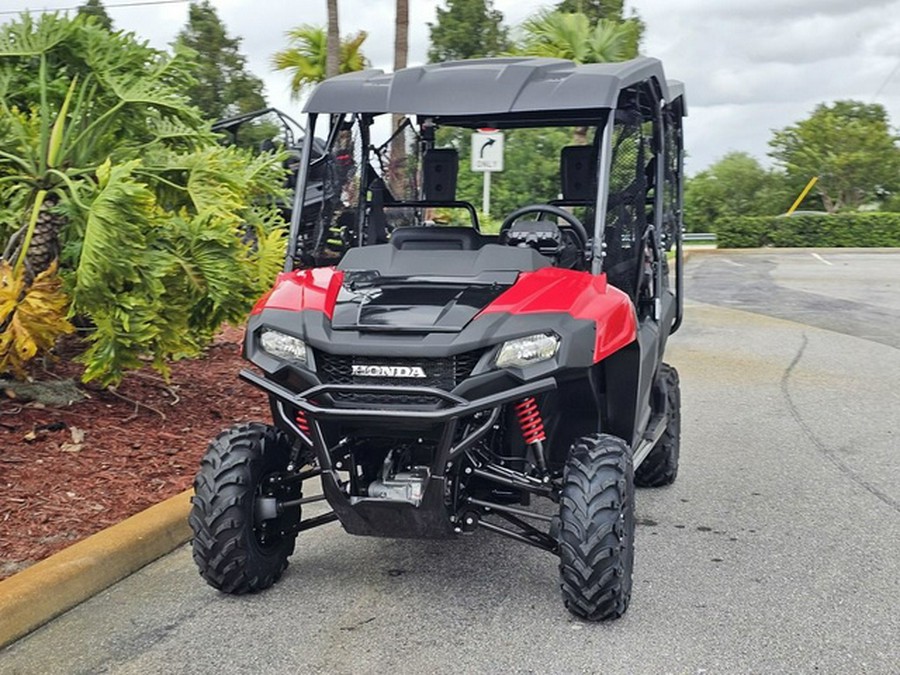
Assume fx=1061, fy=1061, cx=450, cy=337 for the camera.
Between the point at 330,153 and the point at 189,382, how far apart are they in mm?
2863

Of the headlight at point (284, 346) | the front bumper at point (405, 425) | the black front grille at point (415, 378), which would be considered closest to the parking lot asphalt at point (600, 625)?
the front bumper at point (405, 425)

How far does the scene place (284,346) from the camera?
415 centimetres

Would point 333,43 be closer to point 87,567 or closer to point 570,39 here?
point 570,39

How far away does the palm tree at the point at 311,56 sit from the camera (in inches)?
760

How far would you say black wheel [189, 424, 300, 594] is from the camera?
4219 mm

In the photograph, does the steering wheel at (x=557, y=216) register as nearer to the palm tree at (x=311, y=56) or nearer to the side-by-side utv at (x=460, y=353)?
the side-by-side utv at (x=460, y=353)

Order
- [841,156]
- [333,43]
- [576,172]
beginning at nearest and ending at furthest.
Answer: [576,172]
[333,43]
[841,156]

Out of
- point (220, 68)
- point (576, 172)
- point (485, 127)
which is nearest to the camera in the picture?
point (576, 172)

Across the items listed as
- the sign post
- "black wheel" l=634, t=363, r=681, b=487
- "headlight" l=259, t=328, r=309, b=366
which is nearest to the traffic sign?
the sign post

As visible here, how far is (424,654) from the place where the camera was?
3.86m

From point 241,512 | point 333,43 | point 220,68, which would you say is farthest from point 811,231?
point 241,512

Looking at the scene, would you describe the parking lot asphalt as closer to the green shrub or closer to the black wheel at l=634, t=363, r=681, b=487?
the black wheel at l=634, t=363, r=681, b=487

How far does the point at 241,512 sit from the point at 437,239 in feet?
5.04

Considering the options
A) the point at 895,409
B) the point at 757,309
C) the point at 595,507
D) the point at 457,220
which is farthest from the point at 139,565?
the point at 757,309
